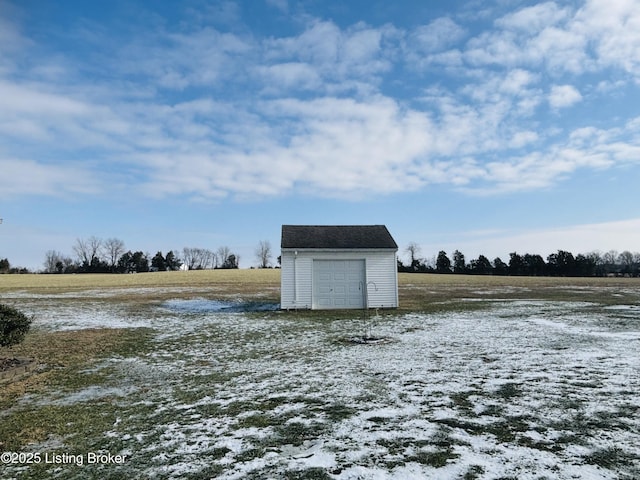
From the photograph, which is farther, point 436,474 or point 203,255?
point 203,255

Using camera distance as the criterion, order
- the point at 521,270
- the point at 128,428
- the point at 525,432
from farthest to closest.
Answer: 1. the point at 521,270
2. the point at 128,428
3. the point at 525,432

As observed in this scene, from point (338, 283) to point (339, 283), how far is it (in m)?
0.05

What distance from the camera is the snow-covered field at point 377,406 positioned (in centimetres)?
391

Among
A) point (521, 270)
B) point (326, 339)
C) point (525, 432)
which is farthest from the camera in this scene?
point (521, 270)

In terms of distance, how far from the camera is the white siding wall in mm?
19047

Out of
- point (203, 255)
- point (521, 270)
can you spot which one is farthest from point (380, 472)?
point (203, 255)

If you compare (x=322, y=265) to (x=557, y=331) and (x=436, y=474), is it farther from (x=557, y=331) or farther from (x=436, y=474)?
(x=436, y=474)

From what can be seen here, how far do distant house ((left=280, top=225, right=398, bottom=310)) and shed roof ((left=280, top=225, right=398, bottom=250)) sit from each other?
1.9 inches

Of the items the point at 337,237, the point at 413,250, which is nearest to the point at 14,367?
the point at 337,237

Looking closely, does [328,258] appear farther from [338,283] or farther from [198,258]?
[198,258]

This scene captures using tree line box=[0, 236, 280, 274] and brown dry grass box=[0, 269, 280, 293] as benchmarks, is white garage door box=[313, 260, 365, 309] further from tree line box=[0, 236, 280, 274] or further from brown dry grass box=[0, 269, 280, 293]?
tree line box=[0, 236, 280, 274]

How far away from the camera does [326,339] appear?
37.2 feet

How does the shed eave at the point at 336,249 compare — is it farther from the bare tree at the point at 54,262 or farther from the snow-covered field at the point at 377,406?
the bare tree at the point at 54,262

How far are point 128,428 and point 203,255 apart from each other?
369 ft
